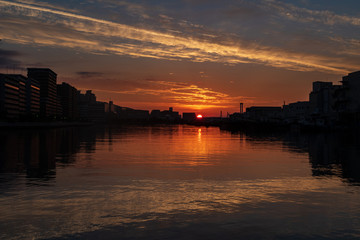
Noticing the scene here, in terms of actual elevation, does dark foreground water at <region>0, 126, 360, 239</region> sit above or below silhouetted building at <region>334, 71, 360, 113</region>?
below

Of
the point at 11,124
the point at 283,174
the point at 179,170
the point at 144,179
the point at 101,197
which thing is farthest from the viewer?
the point at 11,124

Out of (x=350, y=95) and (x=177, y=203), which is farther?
(x=350, y=95)

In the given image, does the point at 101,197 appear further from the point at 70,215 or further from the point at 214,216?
the point at 214,216

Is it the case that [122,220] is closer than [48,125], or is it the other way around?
[122,220]

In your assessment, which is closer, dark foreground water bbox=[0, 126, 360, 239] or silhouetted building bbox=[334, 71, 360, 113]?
dark foreground water bbox=[0, 126, 360, 239]

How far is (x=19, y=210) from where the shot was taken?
45.9 ft

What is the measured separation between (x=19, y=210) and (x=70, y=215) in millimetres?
2341

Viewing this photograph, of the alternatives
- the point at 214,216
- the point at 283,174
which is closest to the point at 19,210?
the point at 214,216

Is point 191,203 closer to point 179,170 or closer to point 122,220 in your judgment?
point 122,220

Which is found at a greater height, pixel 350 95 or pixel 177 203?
pixel 350 95

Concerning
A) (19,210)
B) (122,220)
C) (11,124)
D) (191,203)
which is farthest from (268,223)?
A: (11,124)

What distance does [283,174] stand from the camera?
24.4 metres

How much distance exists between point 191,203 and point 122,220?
3.81 m

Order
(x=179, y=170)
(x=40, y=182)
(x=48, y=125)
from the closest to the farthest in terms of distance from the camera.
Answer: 1. (x=40, y=182)
2. (x=179, y=170)
3. (x=48, y=125)
